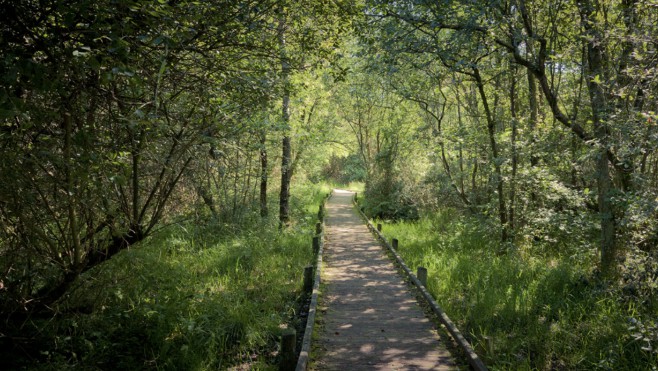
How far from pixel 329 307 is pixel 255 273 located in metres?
3.00

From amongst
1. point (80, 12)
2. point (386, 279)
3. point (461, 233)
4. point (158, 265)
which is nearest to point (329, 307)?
point (386, 279)

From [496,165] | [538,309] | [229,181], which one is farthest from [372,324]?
[229,181]

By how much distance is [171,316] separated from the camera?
6902 mm

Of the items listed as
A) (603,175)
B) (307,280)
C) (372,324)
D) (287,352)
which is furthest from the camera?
(307,280)

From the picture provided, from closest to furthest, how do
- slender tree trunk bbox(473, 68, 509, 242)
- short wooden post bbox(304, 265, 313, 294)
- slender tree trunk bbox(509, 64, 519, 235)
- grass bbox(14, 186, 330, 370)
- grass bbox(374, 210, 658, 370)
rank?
grass bbox(374, 210, 658, 370)
grass bbox(14, 186, 330, 370)
short wooden post bbox(304, 265, 313, 294)
slender tree trunk bbox(509, 64, 519, 235)
slender tree trunk bbox(473, 68, 509, 242)

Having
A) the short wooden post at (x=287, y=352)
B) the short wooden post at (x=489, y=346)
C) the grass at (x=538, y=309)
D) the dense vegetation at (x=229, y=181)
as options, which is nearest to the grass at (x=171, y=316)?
the dense vegetation at (x=229, y=181)

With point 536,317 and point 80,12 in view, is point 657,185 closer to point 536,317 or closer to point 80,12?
point 536,317

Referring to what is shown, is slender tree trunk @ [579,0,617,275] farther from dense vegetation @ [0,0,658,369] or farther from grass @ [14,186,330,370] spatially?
grass @ [14,186,330,370]

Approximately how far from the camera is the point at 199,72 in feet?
15.9

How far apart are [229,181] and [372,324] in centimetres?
819

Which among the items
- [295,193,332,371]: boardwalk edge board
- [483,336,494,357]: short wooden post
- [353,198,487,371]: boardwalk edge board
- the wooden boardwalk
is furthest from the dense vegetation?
the wooden boardwalk

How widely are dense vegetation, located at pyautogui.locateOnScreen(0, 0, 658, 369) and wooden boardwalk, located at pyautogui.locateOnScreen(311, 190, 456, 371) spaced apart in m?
0.83

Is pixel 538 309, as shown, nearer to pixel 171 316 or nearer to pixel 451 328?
pixel 451 328

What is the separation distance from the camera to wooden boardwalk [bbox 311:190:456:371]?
5.38 m
